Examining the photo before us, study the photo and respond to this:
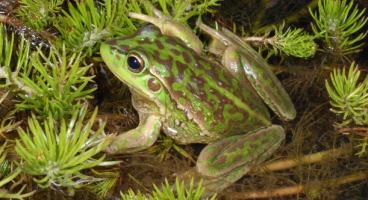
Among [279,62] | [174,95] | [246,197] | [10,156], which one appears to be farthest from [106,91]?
[279,62]

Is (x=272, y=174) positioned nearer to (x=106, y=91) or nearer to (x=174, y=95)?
(x=174, y=95)

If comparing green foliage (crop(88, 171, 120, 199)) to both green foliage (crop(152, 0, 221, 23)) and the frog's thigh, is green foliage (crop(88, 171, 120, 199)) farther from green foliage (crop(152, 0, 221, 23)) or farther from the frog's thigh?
green foliage (crop(152, 0, 221, 23))

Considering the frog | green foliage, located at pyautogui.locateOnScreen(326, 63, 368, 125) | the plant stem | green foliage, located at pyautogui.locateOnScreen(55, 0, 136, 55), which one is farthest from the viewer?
the plant stem

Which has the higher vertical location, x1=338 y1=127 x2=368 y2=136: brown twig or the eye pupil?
the eye pupil

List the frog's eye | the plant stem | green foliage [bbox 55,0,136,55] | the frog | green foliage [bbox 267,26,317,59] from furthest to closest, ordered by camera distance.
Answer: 1. the plant stem
2. green foliage [bbox 267,26,317,59]
3. the frog
4. the frog's eye
5. green foliage [bbox 55,0,136,55]

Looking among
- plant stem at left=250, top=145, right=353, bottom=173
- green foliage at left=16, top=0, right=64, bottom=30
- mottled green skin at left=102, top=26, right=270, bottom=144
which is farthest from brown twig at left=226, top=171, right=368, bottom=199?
green foliage at left=16, top=0, right=64, bottom=30

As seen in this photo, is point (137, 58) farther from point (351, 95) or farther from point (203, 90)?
point (351, 95)

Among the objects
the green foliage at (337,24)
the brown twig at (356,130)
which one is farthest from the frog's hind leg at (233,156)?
the green foliage at (337,24)

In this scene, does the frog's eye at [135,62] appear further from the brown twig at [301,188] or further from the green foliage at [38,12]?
the brown twig at [301,188]
